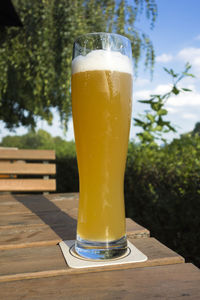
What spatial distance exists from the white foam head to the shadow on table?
58 centimetres

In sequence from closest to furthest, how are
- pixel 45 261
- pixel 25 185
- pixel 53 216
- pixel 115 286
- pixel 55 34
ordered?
1. pixel 115 286
2. pixel 45 261
3. pixel 53 216
4. pixel 25 185
5. pixel 55 34

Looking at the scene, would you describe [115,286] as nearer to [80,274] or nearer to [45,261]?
[80,274]

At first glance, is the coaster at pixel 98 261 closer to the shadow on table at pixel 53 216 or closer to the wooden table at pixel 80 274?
the wooden table at pixel 80 274

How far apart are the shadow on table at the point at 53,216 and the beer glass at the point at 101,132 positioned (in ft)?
0.60

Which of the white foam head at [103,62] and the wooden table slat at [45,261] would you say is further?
the white foam head at [103,62]

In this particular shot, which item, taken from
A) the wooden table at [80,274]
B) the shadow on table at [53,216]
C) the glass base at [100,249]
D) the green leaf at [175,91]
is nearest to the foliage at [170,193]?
the green leaf at [175,91]

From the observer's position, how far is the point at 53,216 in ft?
4.38

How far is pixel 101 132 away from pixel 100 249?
342 mm

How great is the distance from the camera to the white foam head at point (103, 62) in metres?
0.85

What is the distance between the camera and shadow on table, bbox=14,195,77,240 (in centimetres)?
107

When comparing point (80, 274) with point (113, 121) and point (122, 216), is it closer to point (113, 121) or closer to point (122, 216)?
point (122, 216)

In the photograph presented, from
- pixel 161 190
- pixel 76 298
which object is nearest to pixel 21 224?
pixel 76 298

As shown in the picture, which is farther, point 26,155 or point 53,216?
point 26,155

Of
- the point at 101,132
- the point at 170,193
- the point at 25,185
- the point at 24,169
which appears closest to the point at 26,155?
the point at 24,169
